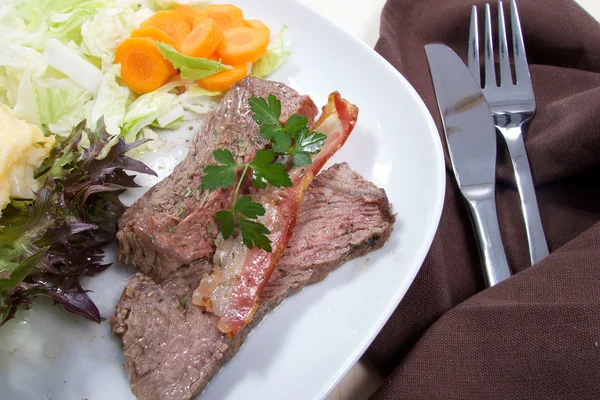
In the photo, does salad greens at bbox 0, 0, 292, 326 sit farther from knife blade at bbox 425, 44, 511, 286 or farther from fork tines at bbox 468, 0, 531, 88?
fork tines at bbox 468, 0, 531, 88

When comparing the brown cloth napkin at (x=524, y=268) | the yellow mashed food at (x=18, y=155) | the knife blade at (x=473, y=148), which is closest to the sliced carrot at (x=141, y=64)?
the yellow mashed food at (x=18, y=155)

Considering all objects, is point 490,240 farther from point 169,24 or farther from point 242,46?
point 169,24

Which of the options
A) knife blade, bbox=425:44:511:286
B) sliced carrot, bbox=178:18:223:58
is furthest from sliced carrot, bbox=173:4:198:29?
knife blade, bbox=425:44:511:286

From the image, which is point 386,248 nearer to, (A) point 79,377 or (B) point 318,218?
(B) point 318,218

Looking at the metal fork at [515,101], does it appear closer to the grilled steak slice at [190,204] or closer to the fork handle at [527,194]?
the fork handle at [527,194]

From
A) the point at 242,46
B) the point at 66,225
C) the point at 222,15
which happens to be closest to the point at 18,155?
the point at 66,225

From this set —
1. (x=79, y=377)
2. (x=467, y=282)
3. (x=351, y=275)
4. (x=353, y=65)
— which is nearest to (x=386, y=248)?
(x=351, y=275)
